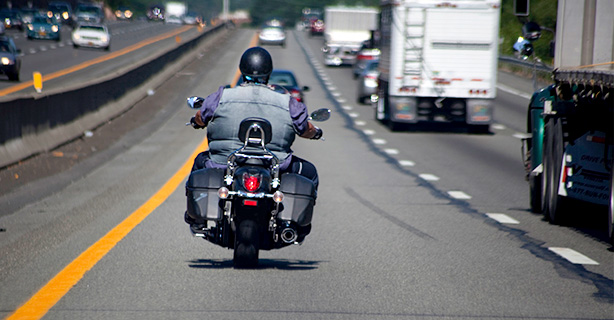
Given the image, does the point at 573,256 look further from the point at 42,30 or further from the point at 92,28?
the point at 42,30

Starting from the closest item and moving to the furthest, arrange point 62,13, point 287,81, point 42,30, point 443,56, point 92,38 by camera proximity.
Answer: point 443,56, point 287,81, point 92,38, point 42,30, point 62,13

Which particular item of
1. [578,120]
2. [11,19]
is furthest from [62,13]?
[578,120]

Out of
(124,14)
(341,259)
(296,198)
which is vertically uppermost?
(296,198)

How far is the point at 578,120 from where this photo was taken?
10.9 m

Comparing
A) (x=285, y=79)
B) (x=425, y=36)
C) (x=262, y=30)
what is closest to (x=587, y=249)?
(x=425, y=36)

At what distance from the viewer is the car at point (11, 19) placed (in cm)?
7744

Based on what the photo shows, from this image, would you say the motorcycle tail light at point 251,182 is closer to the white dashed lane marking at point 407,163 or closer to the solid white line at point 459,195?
the solid white line at point 459,195

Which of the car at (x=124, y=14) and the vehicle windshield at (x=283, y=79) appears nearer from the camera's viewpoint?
the vehicle windshield at (x=283, y=79)

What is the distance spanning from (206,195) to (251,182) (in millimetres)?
391

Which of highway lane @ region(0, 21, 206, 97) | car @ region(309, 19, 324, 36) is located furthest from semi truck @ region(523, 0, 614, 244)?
car @ region(309, 19, 324, 36)

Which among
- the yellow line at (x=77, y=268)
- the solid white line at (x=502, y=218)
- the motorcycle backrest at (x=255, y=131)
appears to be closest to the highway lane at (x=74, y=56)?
the yellow line at (x=77, y=268)

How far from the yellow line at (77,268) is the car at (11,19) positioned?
68694 millimetres

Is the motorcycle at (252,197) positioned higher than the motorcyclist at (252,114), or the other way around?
the motorcyclist at (252,114)

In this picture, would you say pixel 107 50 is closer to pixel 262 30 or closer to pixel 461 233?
pixel 262 30
